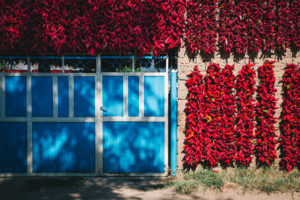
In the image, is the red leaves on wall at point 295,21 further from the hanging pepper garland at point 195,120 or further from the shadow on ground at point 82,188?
the shadow on ground at point 82,188

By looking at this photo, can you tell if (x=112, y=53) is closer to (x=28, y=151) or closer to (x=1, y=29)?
(x=1, y=29)

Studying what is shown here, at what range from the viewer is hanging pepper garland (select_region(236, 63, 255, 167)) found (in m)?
4.48

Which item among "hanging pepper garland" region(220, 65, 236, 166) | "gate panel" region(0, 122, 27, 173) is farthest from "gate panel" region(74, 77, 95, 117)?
"hanging pepper garland" region(220, 65, 236, 166)

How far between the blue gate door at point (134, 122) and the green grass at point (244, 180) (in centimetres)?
72

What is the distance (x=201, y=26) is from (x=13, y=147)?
14.7 feet

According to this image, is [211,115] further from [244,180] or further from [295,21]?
[295,21]

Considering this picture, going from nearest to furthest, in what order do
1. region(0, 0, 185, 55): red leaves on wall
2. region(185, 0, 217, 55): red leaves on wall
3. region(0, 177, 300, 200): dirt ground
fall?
region(0, 177, 300, 200): dirt ground, region(0, 0, 185, 55): red leaves on wall, region(185, 0, 217, 55): red leaves on wall

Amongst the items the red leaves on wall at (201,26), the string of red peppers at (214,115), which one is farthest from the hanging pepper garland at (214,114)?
the red leaves on wall at (201,26)

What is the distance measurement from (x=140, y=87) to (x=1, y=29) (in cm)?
285

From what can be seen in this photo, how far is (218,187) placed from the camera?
392 centimetres

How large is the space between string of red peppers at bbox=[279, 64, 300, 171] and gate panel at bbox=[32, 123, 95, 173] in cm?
386

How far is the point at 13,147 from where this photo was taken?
15.0ft

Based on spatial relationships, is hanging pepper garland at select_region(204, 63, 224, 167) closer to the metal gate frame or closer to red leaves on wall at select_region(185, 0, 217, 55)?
red leaves on wall at select_region(185, 0, 217, 55)

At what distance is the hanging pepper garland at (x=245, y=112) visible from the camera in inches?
176
